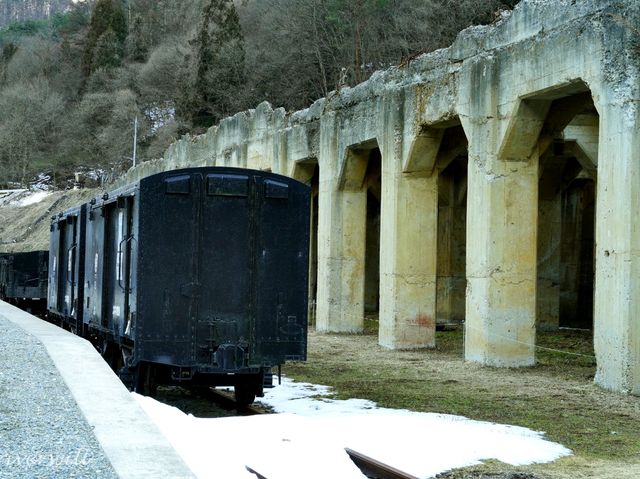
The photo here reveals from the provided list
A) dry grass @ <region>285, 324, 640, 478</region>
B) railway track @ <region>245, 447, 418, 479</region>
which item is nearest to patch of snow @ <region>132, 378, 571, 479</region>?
railway track @ <region>245, 447, 418, 479</region>

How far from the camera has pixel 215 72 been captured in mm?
65250

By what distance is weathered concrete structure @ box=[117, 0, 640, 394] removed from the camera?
1509 cm

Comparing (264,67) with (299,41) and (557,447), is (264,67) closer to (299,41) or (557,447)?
(299,41)

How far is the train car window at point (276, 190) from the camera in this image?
1269 centimetres

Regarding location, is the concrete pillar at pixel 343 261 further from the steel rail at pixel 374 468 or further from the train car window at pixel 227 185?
the steel rail at pixel 374 468

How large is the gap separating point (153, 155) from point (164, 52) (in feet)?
45.3

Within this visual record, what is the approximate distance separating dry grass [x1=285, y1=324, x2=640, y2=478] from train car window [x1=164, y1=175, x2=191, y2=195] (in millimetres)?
4228

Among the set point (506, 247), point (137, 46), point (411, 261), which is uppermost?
point (137, 46)

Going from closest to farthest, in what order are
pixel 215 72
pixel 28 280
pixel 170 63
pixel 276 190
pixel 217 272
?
pixel 217 272 < pixel 276 190 < pixel 28 280 < pixel 215 72 < pixel 170 63

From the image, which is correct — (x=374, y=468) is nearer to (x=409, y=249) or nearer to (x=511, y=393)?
(x=511, y=393)

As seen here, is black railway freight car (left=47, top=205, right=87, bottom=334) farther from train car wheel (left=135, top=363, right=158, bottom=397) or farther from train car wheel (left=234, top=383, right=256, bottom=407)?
train car wheel (left=234, top=383, right=256, bottom=407)

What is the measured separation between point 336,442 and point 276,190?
3839 millimetres

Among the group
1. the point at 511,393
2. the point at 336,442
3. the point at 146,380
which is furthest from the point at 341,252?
the point at 336,442

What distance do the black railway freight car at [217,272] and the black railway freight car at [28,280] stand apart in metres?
19.4
